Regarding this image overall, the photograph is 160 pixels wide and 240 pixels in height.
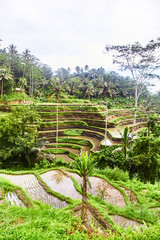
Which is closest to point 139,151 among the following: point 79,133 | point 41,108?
point 79,133

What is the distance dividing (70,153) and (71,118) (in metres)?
9.16

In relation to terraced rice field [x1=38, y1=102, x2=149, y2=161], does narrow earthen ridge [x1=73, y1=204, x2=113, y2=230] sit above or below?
below

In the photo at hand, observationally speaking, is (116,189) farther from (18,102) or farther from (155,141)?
(18,102)

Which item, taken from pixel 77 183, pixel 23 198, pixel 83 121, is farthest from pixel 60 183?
pixel 83 121

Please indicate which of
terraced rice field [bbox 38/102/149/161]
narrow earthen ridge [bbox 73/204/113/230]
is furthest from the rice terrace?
terraced rice field [bbox 38/102/149/161]

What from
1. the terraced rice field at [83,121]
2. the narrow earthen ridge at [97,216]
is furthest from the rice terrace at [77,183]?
the terraced rice field at [83,121]

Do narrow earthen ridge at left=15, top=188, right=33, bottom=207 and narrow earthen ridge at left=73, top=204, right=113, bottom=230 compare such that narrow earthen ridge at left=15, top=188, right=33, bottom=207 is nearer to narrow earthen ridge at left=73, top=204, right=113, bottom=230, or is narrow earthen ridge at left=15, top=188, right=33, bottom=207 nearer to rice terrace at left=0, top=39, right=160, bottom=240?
rice terrace at left=0, top=39, right=160, bottom=240

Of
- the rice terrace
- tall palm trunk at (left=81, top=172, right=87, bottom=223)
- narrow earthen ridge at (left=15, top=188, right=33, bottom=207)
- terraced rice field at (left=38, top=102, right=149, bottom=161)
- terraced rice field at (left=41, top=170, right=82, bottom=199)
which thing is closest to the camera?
the rice terrace

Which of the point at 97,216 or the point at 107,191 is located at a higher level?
the point at 97,216

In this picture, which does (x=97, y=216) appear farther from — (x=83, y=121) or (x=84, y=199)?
(x=83, y=121)

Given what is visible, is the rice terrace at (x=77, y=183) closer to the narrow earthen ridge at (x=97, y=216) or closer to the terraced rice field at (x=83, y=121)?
the narrow earthen ridge at (x=97, y=216)

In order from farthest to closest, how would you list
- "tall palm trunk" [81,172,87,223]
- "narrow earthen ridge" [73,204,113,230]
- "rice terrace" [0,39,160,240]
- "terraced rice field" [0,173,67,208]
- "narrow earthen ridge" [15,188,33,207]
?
"terraced rice field" [0,173,67,208]
"narrow earthen ridge" [15,188,33,207]
"narrow earthen ridge" [73,204,113,230]
"tall palm trunk" [81,172,87,223]
"rice terrace" [0,39,160,240]

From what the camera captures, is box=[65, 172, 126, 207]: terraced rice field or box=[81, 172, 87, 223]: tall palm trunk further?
box=[65, 172, 126, 207]: terraced rice field

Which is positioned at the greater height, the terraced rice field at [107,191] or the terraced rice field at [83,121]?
the terraced rice field at [83,121]
